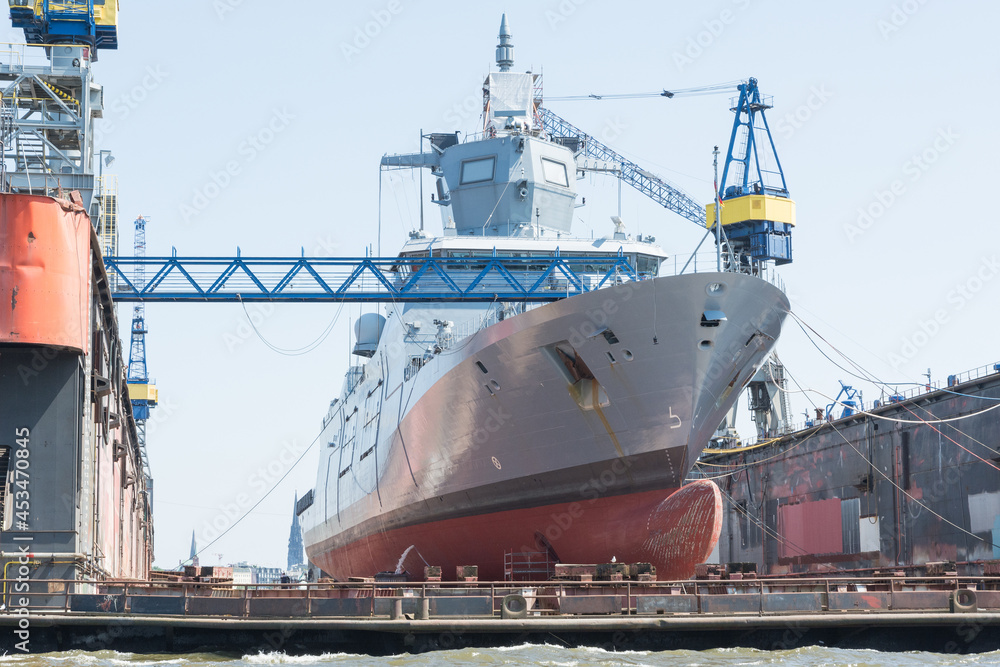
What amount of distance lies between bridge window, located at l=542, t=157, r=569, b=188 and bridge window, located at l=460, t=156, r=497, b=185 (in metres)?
1.52

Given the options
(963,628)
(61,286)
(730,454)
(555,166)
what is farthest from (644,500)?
(730,454)

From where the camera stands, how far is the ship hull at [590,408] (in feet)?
67.8

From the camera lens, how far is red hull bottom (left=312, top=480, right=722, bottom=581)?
2062 cm

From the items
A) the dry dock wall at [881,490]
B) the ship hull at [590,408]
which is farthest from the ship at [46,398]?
the dry dock wall at [881,490]

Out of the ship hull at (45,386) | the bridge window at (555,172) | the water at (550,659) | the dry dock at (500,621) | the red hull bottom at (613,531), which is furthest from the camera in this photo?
the bridge window at (555,172)

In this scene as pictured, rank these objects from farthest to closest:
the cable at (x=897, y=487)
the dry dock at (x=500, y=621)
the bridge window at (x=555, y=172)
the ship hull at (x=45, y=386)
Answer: the bridge window at (x=555, y=172), the cable at (x=897, y=487), the ship hull at (x=45, y=386), the dry dock at (x=500, y=621)

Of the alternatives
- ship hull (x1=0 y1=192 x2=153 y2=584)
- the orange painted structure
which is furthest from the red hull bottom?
the orange painted structure

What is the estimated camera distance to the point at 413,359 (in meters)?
28.1

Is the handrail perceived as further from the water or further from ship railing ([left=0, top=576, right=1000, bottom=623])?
the water

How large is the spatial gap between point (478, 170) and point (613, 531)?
48.6 ft

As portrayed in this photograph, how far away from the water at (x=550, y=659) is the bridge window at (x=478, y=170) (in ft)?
65.6

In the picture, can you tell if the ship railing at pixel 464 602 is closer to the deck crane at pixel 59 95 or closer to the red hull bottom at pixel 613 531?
the red hull bottom at pixel 613 531

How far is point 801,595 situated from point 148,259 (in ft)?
67.2

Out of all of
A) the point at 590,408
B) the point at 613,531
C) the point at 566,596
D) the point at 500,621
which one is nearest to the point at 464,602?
the point at 500,621
